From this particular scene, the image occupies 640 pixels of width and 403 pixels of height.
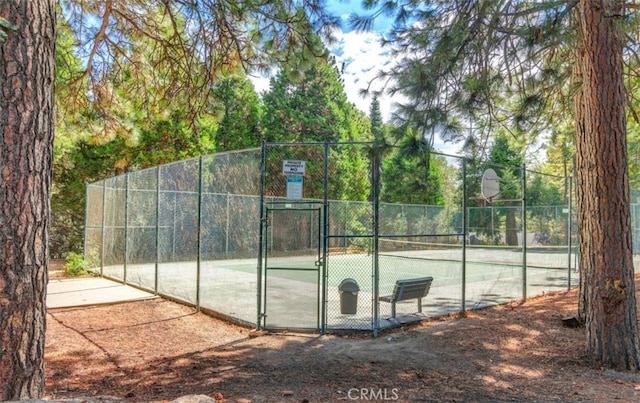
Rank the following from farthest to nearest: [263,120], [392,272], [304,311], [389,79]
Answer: [263,120] < [392,272] < [304,311] < [389,79]

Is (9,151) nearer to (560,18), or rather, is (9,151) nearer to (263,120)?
(560,18)

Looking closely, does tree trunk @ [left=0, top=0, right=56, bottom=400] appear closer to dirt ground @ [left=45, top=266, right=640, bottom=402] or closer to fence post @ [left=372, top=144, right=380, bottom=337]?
dirt ground @ [left=45, top=266, right=640, bottom=402]

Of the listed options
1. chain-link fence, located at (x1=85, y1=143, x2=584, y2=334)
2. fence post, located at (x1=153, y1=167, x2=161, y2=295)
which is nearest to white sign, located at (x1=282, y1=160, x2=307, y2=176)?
chain-link fence, located at (x1=85, y1=143, x2=584, y2=334)

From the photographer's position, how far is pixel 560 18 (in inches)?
186

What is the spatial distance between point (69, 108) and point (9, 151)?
537 cm

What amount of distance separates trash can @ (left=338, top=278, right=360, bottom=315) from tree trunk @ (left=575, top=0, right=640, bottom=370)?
9.60 ft

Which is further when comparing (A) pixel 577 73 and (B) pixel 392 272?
(B) pixel 392 272

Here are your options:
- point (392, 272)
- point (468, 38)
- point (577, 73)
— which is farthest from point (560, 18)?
point (392, 272)

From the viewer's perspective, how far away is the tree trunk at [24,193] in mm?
2717

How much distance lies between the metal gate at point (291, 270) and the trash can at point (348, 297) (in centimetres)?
35

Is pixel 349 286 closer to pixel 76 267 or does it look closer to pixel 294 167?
pixel 294 167

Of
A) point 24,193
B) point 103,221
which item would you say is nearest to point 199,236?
point 24,193

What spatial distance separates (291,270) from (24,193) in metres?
3.90

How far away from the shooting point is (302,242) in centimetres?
715
